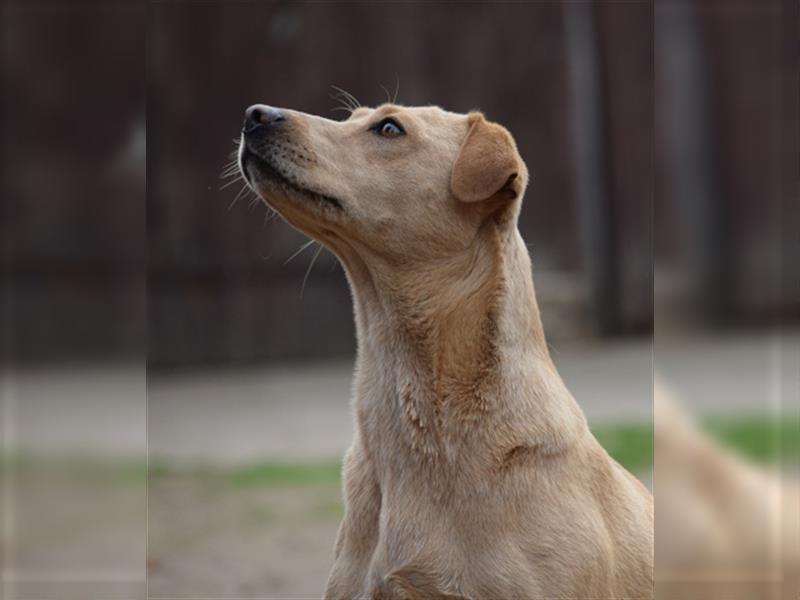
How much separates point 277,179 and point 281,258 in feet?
21.4

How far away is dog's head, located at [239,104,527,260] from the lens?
2.74 meters

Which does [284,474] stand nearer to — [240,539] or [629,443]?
[240,539]

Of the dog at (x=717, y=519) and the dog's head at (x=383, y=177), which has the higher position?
the dog's head at (x=383, y=177)

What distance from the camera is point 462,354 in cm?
262

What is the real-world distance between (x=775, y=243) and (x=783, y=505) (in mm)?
399

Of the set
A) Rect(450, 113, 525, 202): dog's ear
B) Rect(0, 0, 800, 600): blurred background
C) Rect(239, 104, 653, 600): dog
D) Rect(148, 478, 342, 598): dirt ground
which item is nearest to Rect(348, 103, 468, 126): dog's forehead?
Rect(239, 104, 653, 600): dog

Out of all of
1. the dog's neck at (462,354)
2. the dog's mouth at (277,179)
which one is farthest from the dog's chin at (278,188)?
the dog's neck at (462,354)

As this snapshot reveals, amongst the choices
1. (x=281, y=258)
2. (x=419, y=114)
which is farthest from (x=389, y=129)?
(x=281, y=258)

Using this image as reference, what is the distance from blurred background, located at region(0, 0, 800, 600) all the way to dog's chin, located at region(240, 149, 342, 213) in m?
0.90

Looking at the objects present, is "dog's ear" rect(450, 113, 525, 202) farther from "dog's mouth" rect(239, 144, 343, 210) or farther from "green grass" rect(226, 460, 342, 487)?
"green grass" rect(226, 460, 342, 487)

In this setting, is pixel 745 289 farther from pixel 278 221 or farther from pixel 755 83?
pixel 278 221

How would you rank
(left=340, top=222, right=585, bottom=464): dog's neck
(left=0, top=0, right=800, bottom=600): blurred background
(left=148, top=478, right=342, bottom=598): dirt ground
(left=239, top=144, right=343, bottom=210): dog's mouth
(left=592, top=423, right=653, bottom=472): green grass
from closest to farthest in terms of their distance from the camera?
(left=0, top=0, right=800, bottom=600): blurred background → (left=340, top=222, right=585, bottom=464): dog's neck → (left=239, top=144, right=343, bottom=210): dog's mouth → (left=148, top=478, right=342, bottom=598): dirt ground → (left=592, top=423, right=653, bottom=472): green grass

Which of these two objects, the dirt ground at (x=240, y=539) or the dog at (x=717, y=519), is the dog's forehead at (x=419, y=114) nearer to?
the dog at (x=717, y=519)

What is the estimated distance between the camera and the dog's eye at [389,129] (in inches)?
114
